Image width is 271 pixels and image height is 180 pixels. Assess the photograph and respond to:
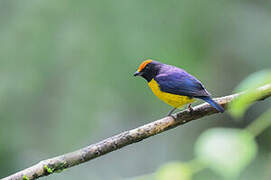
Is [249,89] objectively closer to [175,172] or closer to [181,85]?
[175,172]

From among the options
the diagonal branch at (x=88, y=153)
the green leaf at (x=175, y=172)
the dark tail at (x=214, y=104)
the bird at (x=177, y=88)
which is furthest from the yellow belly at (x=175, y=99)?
the green leaf at (x=175, y=172)

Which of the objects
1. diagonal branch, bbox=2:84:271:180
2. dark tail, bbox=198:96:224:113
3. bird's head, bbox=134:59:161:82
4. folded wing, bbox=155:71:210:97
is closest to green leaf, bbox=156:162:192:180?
diagonal branch, bbox=2:84:271:180

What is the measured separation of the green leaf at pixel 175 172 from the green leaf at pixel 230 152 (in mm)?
135

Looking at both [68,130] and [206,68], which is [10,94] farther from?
[206,68]

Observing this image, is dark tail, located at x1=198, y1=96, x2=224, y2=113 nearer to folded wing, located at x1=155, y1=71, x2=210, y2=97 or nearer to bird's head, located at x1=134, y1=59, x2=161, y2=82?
folded wing, located at x1=155, y1=71, x2=210, y2=97

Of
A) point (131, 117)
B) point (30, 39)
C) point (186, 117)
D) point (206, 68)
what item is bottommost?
point (131, 117)

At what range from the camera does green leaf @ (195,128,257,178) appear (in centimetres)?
97

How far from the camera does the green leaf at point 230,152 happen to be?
97 centimetres

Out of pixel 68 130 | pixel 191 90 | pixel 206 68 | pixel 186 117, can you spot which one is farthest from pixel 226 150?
pixel 206 68

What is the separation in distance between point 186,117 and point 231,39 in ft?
12.3

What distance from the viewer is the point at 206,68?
6.00 meters

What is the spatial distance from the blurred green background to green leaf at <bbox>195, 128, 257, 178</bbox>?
13.2 ft

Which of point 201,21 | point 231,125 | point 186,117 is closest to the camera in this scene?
Answer: point 186,117

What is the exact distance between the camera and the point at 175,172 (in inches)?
47.2
